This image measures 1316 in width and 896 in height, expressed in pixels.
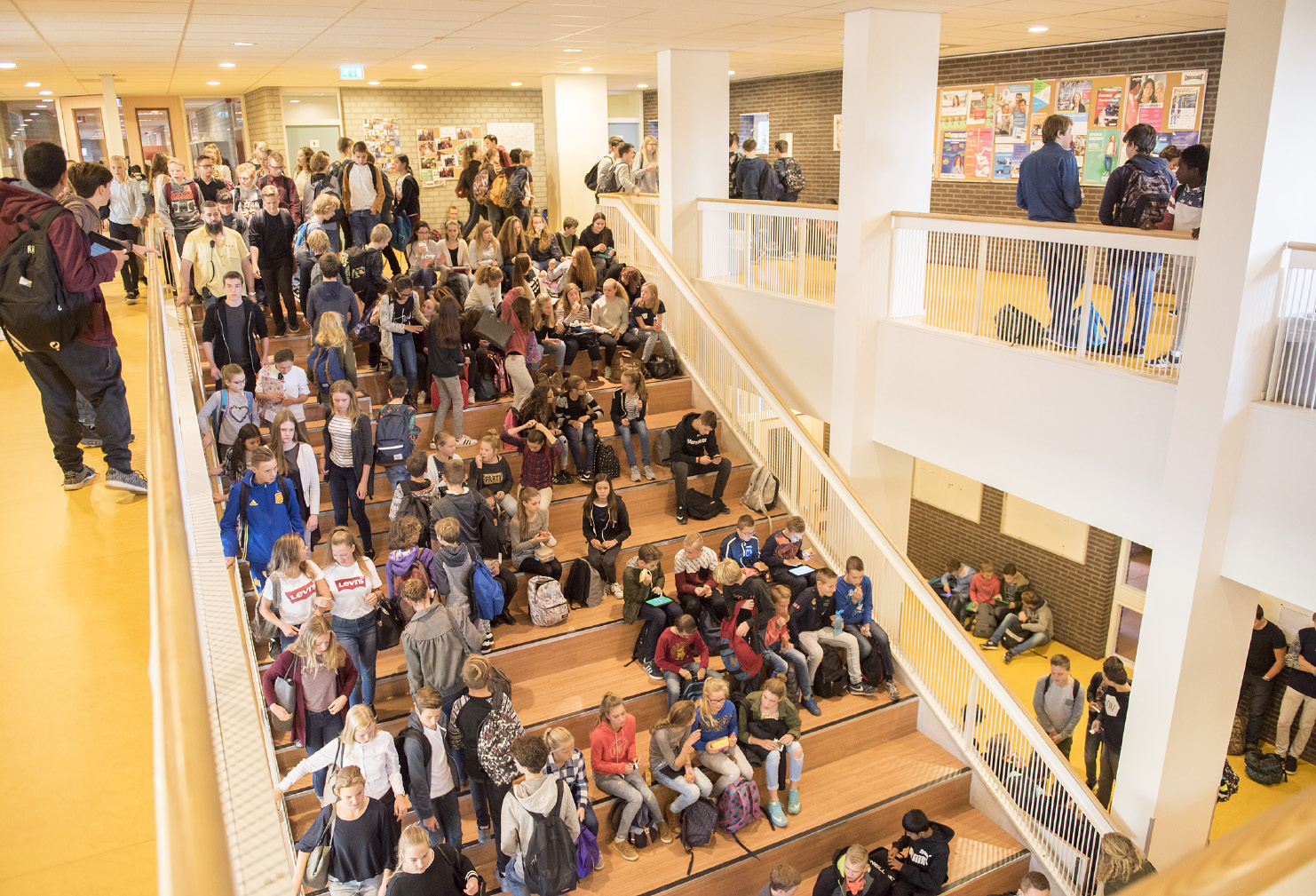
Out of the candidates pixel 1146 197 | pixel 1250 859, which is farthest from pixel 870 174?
pixel 1250 859

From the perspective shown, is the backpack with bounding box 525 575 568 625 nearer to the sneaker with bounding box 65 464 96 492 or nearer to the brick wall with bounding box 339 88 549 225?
the sneaker with bounding box 65 464 96 492

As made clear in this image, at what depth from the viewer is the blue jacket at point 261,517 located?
21.5ft

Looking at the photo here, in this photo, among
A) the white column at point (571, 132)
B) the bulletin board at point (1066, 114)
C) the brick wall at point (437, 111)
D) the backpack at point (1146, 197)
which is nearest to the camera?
the backpack at point (1146, 197)

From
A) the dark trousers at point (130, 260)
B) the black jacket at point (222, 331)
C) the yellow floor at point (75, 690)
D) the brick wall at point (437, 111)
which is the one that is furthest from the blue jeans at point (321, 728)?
the brick wall at point (437, 111)

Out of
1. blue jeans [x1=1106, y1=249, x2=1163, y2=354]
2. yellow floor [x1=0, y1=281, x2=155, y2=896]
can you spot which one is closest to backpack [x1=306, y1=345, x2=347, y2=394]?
yellow floor [x1=0, y1=281, x2=155, y2=896]

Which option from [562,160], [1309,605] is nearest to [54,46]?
[562,160]

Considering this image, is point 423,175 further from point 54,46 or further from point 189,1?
point 189,1

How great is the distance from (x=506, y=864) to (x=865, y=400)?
5589 millimetres

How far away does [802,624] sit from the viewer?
Answer: 8.38m

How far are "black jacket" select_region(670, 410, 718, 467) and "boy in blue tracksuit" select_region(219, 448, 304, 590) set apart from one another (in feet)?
13.9

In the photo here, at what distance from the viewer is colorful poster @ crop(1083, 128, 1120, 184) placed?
37.9 feet

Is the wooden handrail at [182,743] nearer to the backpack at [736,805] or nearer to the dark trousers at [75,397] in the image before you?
the dark trousers at [75,397]

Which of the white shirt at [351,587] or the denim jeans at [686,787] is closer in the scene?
the white shirt at [351,587]

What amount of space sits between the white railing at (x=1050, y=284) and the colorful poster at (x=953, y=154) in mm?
5681
